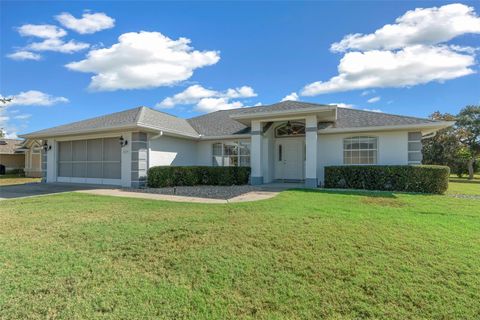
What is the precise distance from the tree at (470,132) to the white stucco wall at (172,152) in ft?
90.0

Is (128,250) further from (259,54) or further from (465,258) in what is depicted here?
(259,54)

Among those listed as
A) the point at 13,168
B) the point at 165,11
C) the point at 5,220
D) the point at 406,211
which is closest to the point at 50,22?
the point at 165,11

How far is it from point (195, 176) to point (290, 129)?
617cm

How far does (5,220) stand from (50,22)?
7.81 meters

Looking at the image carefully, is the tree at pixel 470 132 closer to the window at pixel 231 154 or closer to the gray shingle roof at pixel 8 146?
the window at pixel 231 154

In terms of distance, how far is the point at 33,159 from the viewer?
25359 millimetres

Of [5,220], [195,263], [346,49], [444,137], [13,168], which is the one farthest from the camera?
[13,168]

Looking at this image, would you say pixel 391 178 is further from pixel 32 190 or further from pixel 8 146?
pixel 8 146

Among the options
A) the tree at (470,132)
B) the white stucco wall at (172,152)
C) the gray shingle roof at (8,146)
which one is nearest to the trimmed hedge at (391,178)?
the white stucco wall at (172,152)

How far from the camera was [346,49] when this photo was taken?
15.0m

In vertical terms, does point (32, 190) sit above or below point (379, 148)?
below

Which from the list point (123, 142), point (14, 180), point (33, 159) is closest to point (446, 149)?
point (123, 142)

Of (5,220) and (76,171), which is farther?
(76,171)

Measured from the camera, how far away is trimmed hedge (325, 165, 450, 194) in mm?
11273
